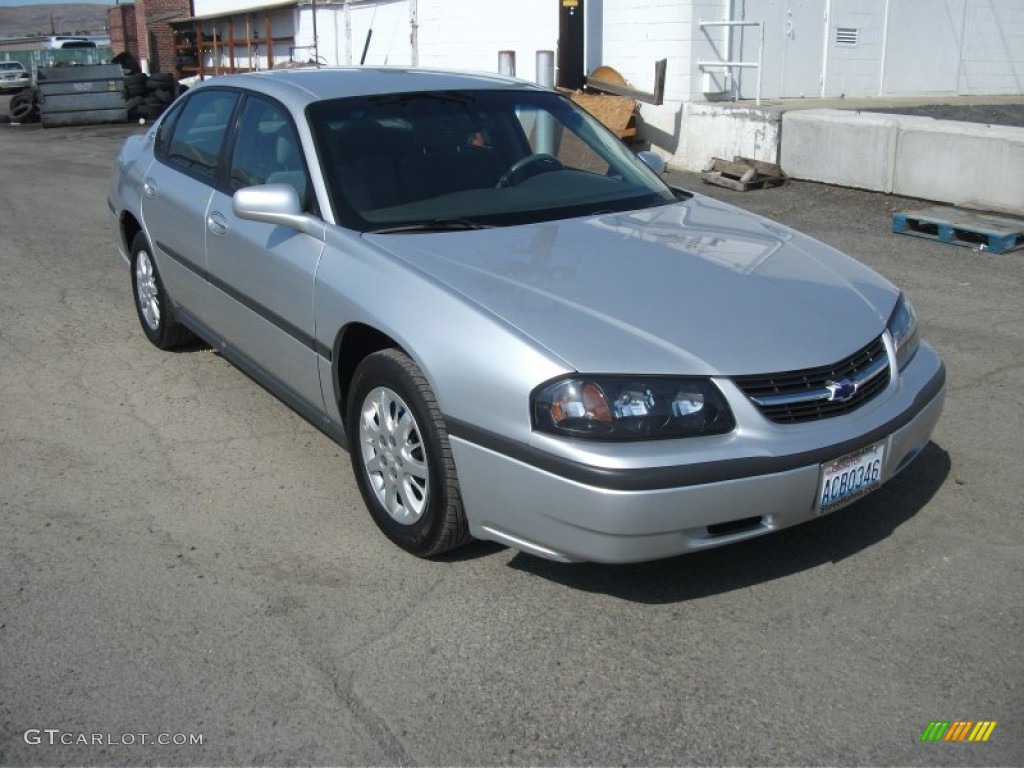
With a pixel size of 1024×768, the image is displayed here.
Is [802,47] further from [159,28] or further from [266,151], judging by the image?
[159,28]

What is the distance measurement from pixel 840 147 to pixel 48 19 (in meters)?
124

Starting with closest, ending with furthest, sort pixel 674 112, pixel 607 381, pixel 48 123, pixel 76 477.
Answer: pixel 607 381, pixel 76 477, pixel 674 112, pixel 48 123

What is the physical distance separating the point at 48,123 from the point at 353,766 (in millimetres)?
22922

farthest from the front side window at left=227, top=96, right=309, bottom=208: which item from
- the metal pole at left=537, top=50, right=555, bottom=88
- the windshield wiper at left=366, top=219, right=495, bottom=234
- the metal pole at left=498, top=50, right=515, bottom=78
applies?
the metal pole at left=498, top=50, right=515, bottom=78

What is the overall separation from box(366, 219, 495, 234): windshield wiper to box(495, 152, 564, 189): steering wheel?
42 cm

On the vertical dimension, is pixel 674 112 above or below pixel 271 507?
above

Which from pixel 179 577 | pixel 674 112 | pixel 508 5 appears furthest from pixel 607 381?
pixel 508 5

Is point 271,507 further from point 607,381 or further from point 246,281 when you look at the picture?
point 607,381

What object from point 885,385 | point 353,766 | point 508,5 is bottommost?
point 353,766

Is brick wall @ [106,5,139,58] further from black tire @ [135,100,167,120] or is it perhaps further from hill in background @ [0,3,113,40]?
hill in background @ [0,3,113,40]

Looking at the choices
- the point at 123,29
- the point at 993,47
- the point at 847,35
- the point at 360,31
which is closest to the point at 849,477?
the point at 847,35

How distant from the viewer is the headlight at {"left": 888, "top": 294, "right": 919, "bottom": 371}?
3910 mm

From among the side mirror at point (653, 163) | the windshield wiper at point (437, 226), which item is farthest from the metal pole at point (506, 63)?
the windshield wiper at point (437, 226)

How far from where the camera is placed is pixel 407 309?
3.65 m
